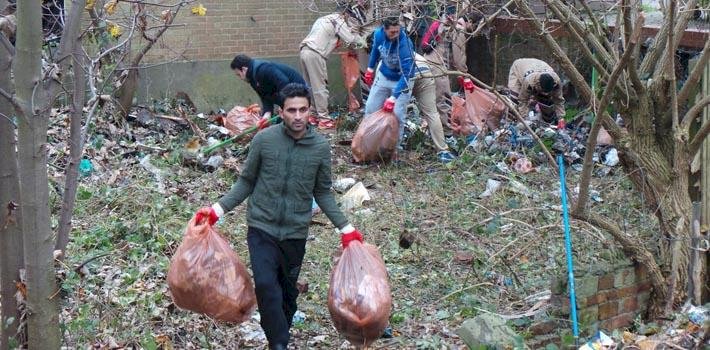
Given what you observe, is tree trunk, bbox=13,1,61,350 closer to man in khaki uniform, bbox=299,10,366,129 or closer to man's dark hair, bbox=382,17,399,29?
man's dark hair, bbox=382,17,399,29

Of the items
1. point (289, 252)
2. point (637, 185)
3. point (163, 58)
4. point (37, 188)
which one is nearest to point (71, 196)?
point (37, 188)

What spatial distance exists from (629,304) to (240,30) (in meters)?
10.1

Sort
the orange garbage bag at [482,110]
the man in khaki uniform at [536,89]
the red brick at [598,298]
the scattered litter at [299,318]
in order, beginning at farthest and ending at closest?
the man in khaki uniform at [536,89], the orange garbage bag at [482,110], the scattered litter at [299,318], the red brick at [598,298]

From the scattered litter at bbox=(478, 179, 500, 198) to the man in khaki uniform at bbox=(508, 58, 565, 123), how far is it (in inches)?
96.6

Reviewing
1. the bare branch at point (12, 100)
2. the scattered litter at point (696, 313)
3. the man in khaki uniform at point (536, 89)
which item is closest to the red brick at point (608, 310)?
the scattered litter at point (696, 313)

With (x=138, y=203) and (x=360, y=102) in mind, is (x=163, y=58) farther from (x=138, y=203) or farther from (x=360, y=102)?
(x=138, y=203)

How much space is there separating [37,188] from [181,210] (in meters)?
A: 4.22

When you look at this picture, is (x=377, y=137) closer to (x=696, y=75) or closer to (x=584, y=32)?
(x=584, y=32)

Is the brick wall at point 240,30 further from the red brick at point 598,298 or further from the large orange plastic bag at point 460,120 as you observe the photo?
the red brick at point 598,298

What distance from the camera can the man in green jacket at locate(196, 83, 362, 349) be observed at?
17.7 ft

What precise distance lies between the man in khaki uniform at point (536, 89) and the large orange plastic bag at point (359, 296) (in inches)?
275

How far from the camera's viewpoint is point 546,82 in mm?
11734

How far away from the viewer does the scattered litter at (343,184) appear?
992 centimetres

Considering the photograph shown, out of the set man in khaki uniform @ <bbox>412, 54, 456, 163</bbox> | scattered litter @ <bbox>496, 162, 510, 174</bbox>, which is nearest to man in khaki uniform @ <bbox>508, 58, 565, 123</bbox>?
man in khaki uniform @ <bbox>412, 54, 456, 163</bbox>
